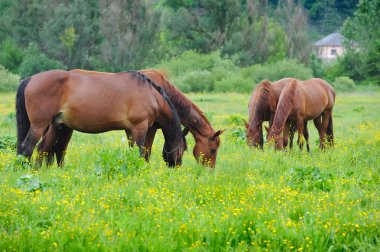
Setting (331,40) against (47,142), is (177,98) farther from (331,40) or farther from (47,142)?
(331,40)

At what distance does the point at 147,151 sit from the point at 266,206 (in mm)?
3415

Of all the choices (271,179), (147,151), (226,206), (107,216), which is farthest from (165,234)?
(147,151)

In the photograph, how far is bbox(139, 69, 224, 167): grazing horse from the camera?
31.8 feet

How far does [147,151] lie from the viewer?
9.74 metres

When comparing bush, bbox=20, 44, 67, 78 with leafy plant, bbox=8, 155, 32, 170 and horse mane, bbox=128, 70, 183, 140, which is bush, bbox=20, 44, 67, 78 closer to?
horse mane, bbox=128, 70, 183, 140

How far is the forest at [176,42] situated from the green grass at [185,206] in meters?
35.9

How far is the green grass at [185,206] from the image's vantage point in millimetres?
5598

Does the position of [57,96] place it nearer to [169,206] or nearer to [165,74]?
[165,74]

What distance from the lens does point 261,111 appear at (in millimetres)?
13336

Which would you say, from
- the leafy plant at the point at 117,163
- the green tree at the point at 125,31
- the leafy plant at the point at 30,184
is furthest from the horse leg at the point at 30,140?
the green tree at the point at 125,31

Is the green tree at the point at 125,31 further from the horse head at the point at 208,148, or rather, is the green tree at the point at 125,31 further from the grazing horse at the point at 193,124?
the horse head at the point at 208,148

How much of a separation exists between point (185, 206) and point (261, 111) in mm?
7067

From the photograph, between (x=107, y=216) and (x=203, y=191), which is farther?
(x=203, y=191)

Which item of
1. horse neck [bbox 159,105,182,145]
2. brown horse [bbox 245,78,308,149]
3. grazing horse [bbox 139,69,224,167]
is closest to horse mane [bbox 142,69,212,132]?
grazing horse [bbox 139,69,224,167]
